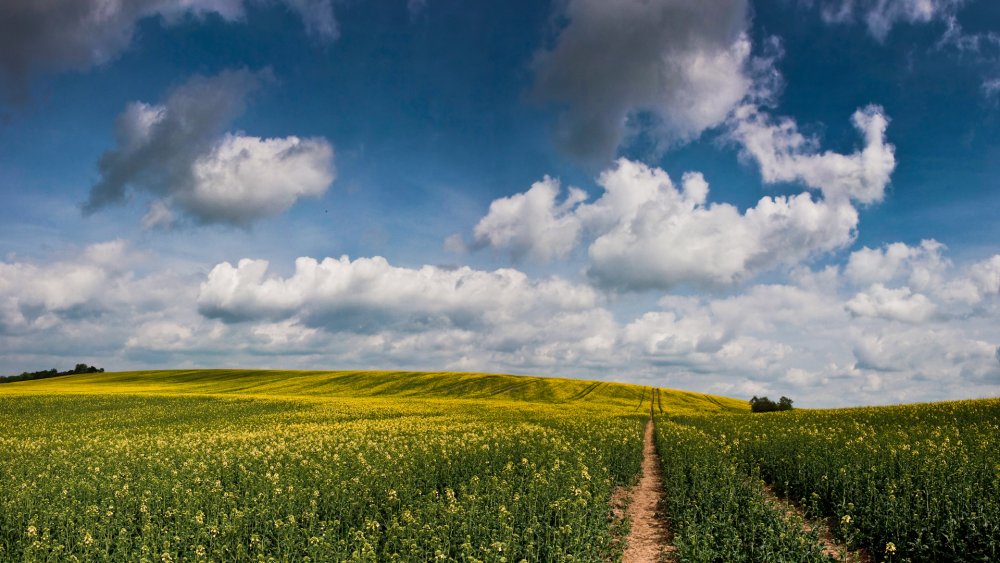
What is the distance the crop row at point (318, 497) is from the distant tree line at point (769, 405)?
180 feet

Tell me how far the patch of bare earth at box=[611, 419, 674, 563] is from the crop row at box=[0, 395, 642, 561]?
0.83 m

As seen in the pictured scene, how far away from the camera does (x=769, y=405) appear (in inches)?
2968

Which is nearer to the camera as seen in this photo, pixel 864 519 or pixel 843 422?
pixel 864 519

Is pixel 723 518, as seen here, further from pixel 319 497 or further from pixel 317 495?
pixel 319 497

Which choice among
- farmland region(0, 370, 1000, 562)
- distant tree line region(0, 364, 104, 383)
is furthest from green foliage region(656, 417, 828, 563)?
distant tree line region(0, 364, 104, 383)

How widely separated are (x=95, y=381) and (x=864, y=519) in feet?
412

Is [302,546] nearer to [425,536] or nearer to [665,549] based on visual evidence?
[425,536]

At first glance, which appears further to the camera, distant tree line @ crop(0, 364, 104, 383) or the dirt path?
distant tree line @ crop(0, 364, 104, 383)

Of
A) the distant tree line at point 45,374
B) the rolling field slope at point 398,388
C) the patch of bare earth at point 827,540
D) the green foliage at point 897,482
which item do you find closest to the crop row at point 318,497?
the patch of bare earth at point 827,540

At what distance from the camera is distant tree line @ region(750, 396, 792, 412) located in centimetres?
7438

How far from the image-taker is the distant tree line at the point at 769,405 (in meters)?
74.4

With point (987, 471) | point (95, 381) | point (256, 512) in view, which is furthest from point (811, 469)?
point (95, 381)

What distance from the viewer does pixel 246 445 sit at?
25.5m

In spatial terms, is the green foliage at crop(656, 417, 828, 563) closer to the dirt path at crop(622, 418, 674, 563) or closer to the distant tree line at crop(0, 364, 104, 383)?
the dirt path at crop(622, 418, 674, 563)
